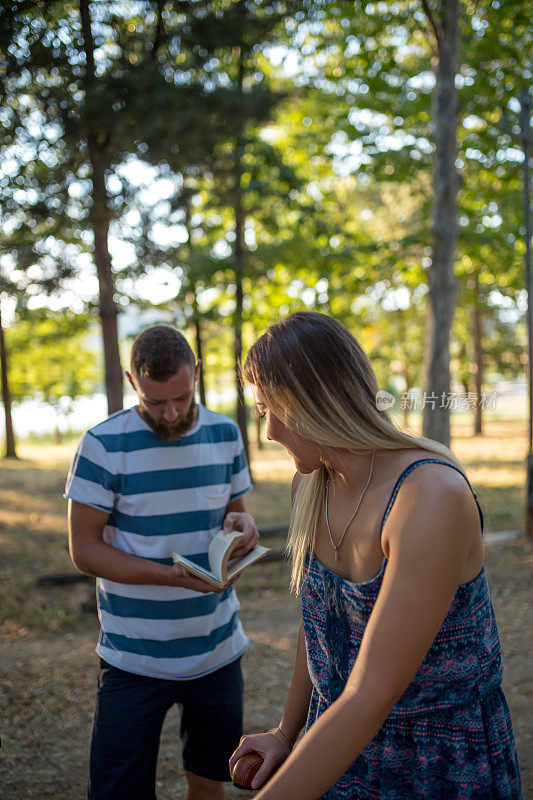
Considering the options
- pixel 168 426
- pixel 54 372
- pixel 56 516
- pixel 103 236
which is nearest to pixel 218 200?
pixel 103 236

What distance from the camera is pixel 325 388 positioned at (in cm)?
148

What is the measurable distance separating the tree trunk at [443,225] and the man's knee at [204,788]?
7.06 meters

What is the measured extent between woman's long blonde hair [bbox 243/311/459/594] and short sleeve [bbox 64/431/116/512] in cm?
125

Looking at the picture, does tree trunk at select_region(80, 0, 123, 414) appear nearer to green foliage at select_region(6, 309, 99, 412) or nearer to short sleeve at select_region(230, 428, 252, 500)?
short sleeve at select_region(230, 428, 252, 500)

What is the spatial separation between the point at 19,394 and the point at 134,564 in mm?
33405

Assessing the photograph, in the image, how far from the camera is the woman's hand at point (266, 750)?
1.74 m

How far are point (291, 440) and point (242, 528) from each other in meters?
1.35

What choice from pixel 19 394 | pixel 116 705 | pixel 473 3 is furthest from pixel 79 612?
pixel 19 394

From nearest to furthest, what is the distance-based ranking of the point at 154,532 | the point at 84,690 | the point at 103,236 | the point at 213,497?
the point at 154,532
the point at 213,497
the point at 84,690
the point at 103,236

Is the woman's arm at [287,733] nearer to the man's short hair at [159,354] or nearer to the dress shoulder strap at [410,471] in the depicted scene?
the dress shoulder strap at [410,471]

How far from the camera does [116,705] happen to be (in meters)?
2.48

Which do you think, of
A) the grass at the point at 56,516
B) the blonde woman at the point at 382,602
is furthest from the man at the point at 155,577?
the grass at the point at 56,516

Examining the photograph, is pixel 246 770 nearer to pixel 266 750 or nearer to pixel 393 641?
pixel 266 750

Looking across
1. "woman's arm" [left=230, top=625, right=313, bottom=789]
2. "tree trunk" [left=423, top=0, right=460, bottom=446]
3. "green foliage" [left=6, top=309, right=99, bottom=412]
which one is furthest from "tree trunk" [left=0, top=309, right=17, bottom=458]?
"woman's arm" [left=230, top=625, right=313, bottom=789]
